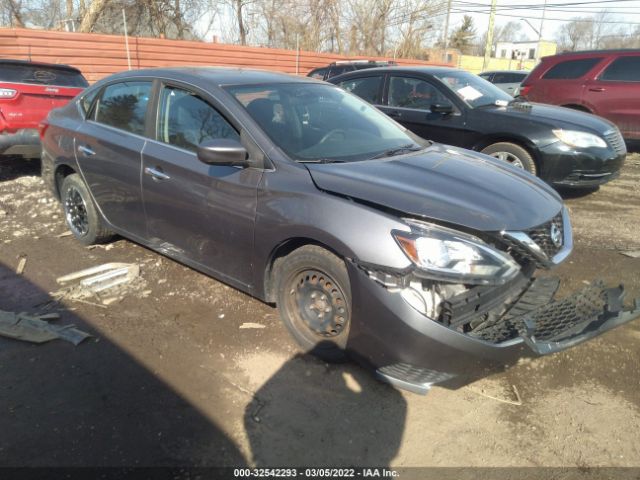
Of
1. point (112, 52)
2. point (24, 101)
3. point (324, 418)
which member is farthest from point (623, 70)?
point (112, 52)

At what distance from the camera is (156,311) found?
11.7ft

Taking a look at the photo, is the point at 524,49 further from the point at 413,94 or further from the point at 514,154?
the point at 514,154

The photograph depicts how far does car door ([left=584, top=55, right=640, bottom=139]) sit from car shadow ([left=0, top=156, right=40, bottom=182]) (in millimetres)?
9709

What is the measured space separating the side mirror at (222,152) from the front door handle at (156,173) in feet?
2.25

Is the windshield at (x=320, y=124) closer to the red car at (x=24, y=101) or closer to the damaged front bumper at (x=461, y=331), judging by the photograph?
the damaged front bumper at (x=461, y=331)

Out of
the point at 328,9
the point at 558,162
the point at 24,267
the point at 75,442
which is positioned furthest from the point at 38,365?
the point at 328,9

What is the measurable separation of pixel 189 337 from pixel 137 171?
137cm

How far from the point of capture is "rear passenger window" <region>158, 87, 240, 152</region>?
3271 mm

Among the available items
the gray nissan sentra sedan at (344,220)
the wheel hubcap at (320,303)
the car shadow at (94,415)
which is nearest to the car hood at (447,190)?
the gray nissan sentra sedan at (344,220)

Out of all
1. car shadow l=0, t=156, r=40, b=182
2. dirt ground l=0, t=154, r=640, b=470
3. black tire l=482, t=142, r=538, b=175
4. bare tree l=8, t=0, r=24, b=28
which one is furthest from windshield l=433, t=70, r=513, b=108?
bare tree l=8, t=0, r=24, b=28

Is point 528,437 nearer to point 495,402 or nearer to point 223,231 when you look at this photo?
point 495,402

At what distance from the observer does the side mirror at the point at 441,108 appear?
6066 millimetres

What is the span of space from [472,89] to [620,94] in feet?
13.5

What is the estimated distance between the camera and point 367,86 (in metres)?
6.96
